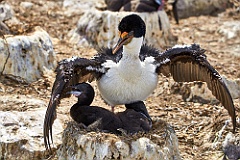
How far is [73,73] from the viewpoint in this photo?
7305 millimetres

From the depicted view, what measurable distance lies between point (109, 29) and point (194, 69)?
4.67 meters

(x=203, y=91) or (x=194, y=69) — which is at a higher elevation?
(x=194, y=69)

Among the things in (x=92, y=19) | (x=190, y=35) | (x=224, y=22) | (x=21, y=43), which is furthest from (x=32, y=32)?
(x=224, y=22)

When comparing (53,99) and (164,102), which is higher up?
(53,99)

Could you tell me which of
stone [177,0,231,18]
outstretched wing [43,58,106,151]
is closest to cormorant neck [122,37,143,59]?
outstretched wing [43,58,106,151]

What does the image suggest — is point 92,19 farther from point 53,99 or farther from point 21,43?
point 53,99

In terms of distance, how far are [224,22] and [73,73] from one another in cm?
873

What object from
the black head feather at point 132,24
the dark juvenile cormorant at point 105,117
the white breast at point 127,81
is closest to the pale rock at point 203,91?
the white breast at point 127,81

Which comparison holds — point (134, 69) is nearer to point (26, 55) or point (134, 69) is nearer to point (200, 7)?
point (26, 55)

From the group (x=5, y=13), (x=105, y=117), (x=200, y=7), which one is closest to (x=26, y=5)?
(x=5, y=13)

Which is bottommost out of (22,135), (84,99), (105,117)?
(22,135)

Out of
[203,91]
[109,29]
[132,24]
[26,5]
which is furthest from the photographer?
[26,5]

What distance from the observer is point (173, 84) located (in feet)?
35.2

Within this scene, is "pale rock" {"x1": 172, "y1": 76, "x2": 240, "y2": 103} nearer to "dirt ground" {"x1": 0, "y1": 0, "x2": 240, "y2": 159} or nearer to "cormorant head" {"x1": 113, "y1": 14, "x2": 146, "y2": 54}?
"dirt ground" {"x1": 0, "y1": 0, "x2": 240, "y2": 159}
